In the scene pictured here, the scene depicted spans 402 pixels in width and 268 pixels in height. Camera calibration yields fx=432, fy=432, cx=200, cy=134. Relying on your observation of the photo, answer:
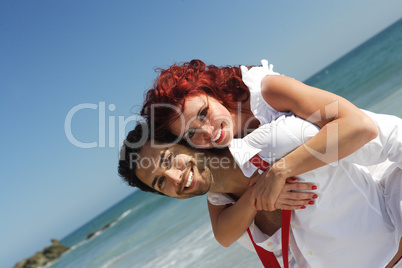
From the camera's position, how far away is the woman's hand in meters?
2.46

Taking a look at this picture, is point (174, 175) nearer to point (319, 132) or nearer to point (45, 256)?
A: point (319, 132)

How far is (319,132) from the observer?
2.41 meters

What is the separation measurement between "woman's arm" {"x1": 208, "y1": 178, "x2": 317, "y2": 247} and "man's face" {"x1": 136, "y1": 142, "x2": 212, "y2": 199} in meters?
0.24

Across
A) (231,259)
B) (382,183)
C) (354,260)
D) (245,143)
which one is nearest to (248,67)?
(245,143)

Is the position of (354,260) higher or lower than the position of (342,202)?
lower

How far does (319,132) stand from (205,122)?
0.79m

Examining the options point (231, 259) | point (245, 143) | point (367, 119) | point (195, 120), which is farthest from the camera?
point (231, 259)

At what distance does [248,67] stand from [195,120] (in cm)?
53

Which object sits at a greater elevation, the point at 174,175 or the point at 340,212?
the point at 174,175

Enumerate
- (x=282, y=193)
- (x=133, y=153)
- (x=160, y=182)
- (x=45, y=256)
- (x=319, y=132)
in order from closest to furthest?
(x=319, y=132)
(x=282, y=193)
(x=160, y=182)
(x=133, y=153)
(x=45, y=256)

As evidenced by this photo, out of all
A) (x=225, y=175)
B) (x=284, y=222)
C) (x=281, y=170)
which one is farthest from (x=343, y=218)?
(x=225, y=175)

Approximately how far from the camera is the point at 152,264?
33.4 feet

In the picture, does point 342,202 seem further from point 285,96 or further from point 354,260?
point 285,96

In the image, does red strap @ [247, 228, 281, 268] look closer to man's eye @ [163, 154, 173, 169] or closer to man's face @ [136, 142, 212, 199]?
man's face @ [136, 142, 212, 199]
